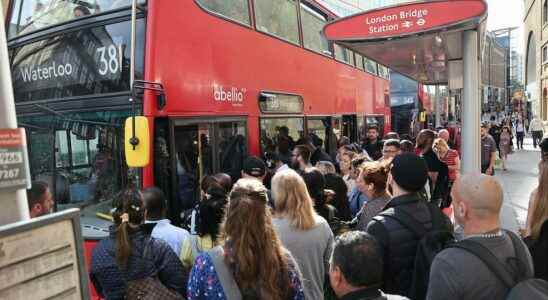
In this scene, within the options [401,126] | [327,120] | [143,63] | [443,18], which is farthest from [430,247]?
[401,126]

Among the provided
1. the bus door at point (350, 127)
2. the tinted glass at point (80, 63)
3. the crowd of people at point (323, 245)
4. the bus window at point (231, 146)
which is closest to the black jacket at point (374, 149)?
the bus door at point (350, 127)

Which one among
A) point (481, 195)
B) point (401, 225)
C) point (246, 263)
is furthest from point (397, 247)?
point (246, 263)

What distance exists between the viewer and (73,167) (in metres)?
4.13

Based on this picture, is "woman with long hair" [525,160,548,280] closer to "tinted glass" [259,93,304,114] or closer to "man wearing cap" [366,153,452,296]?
"man wearing cap" [366,153,452,296]

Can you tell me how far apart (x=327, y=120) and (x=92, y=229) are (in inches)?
210

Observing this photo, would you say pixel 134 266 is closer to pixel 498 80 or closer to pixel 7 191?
pixel 7 191

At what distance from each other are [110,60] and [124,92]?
0.36m

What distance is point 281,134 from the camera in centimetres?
657

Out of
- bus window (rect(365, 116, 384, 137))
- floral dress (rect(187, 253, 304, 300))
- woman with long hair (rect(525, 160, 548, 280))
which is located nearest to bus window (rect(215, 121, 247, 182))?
floral dress (rect(187, 253, 304, 300))

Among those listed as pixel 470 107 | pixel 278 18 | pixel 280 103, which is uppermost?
pixel 278 18

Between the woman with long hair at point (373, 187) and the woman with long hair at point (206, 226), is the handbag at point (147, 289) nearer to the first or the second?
the woman with long hair at point (206, 226)

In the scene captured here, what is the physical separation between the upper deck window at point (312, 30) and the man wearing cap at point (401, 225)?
5.00m

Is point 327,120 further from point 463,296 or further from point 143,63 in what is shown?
point 463,296

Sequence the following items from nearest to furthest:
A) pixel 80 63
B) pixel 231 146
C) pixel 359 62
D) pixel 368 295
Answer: pixel 368 295 < pixel 80 63 < pixel 231 146 < pixel 359 62
